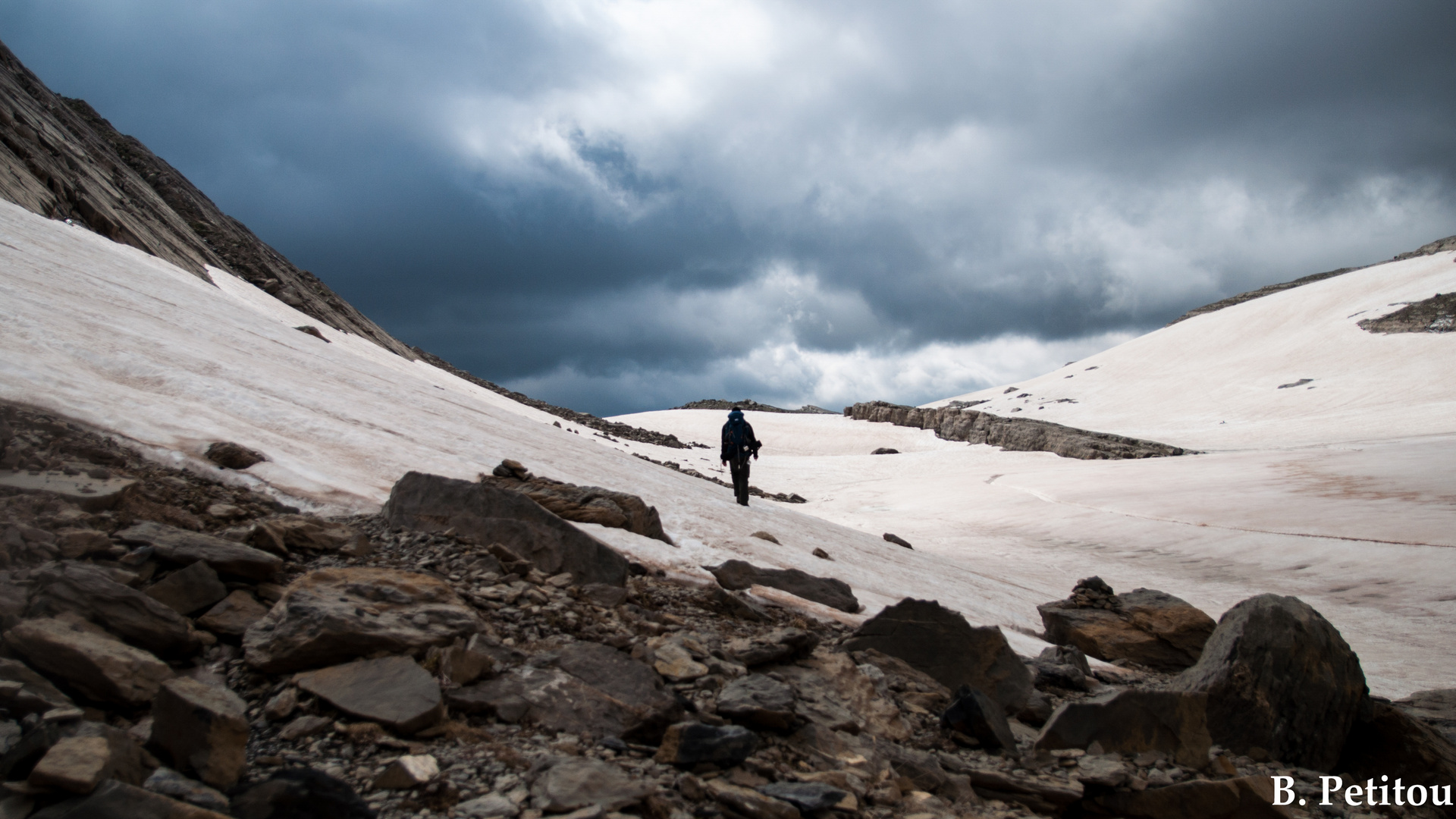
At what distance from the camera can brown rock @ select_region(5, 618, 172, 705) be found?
10.9ft

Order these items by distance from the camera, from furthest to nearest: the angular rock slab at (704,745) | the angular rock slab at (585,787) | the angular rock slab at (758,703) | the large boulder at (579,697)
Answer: the angular rock slab at (758,703), the large boulder at (579,697), the angular rock slab at (704,745), the angular rock slab at (585,787)

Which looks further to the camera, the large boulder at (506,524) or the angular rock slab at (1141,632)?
the angular rock slab at (1141,632)

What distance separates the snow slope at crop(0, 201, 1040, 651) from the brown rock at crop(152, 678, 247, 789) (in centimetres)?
401

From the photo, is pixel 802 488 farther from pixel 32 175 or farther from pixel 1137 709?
pixel 32 175

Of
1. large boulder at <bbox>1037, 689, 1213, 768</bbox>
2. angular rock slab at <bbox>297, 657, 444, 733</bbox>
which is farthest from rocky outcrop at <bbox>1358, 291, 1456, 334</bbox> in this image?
angular rock slab at <bbox>297, 657, 444, 733</bbox>

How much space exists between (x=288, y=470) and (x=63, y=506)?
2.67 meters

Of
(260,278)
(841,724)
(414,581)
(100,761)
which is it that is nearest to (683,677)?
(841,724)

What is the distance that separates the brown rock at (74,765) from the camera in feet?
8.64

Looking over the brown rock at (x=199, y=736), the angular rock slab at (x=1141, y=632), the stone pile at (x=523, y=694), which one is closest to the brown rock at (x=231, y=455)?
the stone pile at (x=523, y=694)

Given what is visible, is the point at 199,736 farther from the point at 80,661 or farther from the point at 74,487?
the point at 74,487

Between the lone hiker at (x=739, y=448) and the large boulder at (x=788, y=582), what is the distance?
634 centimetres

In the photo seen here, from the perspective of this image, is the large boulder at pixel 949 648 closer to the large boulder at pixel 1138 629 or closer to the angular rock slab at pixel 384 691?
the large boulder at pixel 1138 629

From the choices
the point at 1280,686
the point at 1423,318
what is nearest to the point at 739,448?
the point at 1280,686

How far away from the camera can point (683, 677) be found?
491 cm
